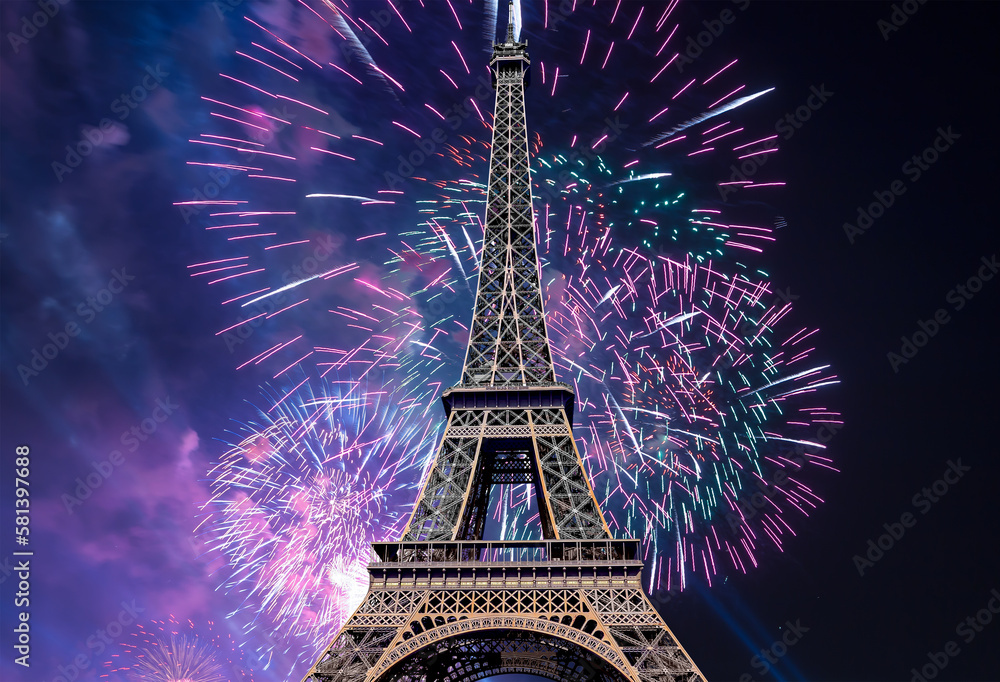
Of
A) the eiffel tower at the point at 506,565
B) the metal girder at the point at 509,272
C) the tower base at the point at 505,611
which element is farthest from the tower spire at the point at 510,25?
the tower base at the point at 505,611

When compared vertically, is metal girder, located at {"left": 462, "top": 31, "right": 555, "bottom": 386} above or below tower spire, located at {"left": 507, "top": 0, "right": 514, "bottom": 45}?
below

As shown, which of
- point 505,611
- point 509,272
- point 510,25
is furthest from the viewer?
point 510,25

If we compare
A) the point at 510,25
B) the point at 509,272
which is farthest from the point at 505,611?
the point at 510,25

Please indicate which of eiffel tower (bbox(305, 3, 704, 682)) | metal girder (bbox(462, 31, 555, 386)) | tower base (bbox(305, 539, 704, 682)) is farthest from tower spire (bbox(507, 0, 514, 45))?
tower base (bbox(305, 539, 704, 682))

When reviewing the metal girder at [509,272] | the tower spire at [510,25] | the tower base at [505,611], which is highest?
the tower spire at [510,25]

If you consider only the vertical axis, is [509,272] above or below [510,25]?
below

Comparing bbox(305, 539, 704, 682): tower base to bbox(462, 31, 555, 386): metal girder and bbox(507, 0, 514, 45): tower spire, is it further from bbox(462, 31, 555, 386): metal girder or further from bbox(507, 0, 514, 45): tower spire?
bbox(507, 0, 514, 45): tower spire

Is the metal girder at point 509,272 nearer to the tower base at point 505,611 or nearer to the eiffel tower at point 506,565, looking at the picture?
the eiffel tower at point 506,565

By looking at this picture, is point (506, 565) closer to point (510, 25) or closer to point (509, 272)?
point (509, 272)

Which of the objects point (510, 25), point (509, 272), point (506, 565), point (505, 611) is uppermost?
point (510, 25)
